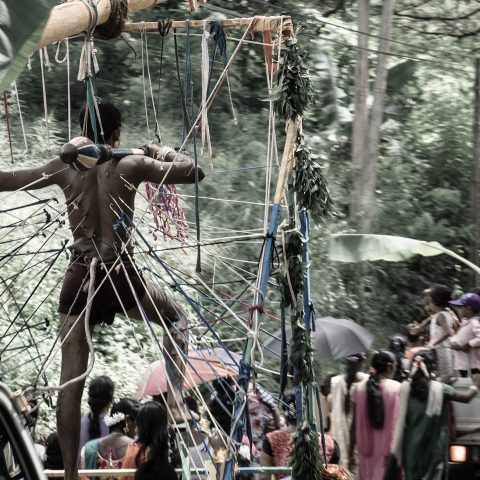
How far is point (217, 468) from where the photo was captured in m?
5.07

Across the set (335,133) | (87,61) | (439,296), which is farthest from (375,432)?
(335,133)

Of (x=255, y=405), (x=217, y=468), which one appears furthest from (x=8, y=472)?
(x=255, y=405)

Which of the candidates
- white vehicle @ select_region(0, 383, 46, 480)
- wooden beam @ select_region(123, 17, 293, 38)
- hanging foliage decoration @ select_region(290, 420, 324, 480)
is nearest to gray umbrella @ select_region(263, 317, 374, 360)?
hanging foliage decoration @ select_region(290, 420, 324, 480)

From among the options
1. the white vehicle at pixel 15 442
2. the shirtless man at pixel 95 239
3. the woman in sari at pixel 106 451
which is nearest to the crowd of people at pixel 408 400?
the woman in sari at pixel 106 451

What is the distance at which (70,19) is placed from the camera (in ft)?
14.0

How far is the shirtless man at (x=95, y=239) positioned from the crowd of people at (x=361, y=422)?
1.50 ft

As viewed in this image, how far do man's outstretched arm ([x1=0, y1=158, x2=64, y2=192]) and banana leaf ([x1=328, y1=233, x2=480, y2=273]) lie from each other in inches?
129

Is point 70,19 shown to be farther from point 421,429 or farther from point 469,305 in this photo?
point 469,305

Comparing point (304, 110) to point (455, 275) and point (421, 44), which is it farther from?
point (421, 44)

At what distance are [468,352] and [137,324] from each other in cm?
416

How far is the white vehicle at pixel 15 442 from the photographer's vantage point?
2.61 m

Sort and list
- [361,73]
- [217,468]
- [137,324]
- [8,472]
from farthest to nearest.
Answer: [361,73]
[137,324]
[217,468]
[8,472]

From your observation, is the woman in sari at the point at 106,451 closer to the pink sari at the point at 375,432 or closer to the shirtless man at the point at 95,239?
the shirtless man at the point at 95,239

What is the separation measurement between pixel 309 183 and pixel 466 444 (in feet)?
7.83
